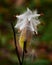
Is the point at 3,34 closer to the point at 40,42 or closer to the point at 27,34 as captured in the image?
the point at 40,42

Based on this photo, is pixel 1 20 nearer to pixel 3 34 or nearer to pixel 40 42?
pixel 3 34

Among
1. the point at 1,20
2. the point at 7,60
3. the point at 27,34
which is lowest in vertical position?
the point at 7,60

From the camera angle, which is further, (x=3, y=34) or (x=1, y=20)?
(x=1, y=20)

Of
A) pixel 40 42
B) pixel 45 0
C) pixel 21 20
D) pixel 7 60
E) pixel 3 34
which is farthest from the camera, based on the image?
pixel 45 0

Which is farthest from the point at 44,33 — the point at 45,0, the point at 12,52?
the point at 45,0

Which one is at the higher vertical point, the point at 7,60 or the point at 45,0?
the point at 45,0

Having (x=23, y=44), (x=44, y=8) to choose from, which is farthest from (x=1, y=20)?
(x=23, y=44)

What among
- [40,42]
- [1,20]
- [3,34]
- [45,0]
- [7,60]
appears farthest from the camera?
[45,0]

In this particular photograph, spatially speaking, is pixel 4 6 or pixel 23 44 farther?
pixel 4 6

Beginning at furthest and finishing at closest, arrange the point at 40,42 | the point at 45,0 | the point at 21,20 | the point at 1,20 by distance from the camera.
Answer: the point at 45,0, the point at 1,20, the point at 40,42, the point at 21,20
